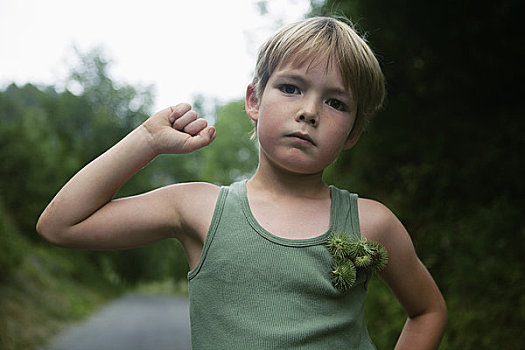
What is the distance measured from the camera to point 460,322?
3.72 metres

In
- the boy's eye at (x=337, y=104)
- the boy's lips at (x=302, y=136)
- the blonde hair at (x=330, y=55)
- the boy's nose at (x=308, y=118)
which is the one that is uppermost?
the blonde hair at (x=330, y=55)

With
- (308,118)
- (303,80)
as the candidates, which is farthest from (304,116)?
(303,80)

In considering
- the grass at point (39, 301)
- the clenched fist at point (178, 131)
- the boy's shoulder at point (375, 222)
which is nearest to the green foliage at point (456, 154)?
the boy's shoulder at point (375, 222)

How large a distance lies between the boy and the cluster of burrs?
0.02 m

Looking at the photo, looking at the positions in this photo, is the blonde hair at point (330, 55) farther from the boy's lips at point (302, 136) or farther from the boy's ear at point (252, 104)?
the boy's lips at point (302, 136)

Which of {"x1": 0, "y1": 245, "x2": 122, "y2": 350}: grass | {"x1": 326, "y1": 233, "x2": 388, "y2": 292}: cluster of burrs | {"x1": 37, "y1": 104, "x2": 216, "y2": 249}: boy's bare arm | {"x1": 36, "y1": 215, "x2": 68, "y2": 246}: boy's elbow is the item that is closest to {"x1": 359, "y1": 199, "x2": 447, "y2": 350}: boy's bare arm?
{"x1": 326, "y1": 233, "x2": 388, "y2": 292}: cluster of burrs

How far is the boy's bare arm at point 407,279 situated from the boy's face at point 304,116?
0.23m

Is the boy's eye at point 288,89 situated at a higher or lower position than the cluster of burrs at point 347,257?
higher

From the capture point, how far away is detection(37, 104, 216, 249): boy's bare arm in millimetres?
1574

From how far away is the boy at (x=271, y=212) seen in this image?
5.01ft

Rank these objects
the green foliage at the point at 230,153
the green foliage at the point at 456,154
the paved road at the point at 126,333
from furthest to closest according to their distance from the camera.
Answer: the green foliage at the point at 230,153 < the paved road at the point at 126,333 < the green foliage at the point at 456,154

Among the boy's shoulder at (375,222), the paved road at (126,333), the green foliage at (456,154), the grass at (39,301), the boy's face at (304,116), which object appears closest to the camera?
the boy's face at (304,116)

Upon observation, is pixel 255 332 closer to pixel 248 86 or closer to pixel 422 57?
pixel 248 86

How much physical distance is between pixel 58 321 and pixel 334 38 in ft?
28.0
